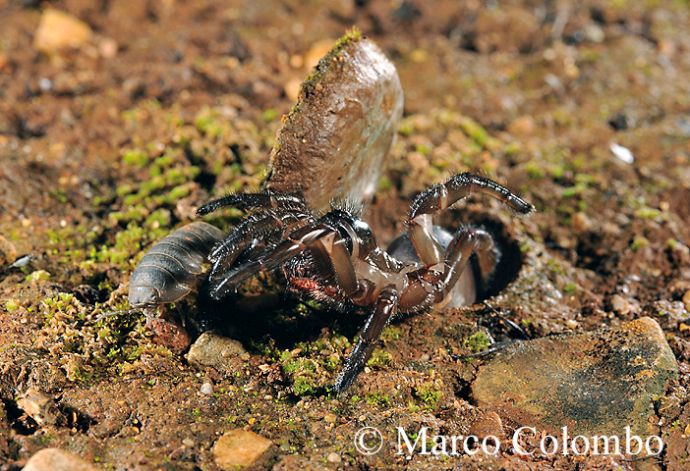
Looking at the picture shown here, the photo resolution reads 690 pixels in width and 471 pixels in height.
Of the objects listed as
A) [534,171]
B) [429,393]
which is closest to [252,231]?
[429,393]

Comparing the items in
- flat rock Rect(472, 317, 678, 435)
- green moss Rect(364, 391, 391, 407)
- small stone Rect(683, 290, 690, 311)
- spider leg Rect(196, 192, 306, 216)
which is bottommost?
green moss Rect(364, 391, 391, 407)

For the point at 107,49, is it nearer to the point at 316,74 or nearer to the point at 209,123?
the point at 209,123

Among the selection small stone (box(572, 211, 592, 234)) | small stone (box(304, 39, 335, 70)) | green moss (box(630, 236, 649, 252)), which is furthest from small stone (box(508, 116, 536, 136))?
small stone (box(304, 39, 335, 70))

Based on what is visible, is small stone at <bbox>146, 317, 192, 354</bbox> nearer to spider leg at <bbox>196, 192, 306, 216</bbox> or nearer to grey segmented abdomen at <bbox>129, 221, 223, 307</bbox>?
grey segmented abdomen at <bbox>129, 221, 223, 307</bbox>

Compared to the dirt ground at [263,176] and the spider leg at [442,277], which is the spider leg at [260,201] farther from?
the spider leg at [442,277]

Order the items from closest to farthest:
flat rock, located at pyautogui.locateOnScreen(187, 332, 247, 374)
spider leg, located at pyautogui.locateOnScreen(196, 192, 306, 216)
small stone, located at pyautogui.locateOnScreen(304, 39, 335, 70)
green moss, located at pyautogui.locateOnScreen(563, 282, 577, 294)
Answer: flat rock, located at pyautogui.locateOnScreen(187, 332, 247, 374) < spider leg, located at pyautogui.locateOnScreen(196, 192, 306, 216) < green moss, located at pyautogui.locateOnScreen(563, 282, 577, 294) < small stone, located at pyautogui.locateOnScreen(304, 39, 335, 70)

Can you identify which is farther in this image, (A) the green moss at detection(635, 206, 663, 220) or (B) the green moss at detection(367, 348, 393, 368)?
(A) the green moss at detection(635, 206, 663, 220)
